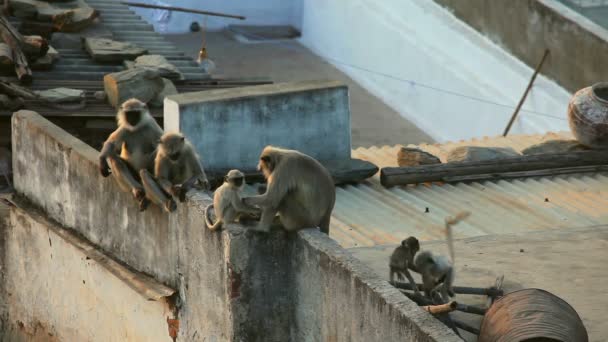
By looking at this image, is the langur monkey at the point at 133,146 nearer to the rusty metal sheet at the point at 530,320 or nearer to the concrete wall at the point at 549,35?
the rusty metal sheet at the point at 530,320

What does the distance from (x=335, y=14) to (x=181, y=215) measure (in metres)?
19.1

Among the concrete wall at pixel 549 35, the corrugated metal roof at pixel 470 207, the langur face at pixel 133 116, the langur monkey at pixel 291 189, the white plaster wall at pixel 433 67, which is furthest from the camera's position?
the white plaster wall at pixel 433 67

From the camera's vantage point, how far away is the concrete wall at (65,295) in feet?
35.0

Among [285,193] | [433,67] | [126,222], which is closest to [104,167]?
[126,222]

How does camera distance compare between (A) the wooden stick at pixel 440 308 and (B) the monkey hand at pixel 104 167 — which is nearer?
(A) the wooden stick at pixel 440 308

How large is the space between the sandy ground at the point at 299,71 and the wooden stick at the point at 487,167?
9.67 meters

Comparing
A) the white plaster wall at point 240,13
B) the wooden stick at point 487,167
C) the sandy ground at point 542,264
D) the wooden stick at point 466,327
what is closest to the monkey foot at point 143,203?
the sandy ground at point 542,264

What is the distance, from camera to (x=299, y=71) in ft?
91.0

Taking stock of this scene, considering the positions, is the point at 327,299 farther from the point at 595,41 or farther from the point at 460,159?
the point at 595,41

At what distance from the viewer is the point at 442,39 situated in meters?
23.7

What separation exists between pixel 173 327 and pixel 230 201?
187 centimetres

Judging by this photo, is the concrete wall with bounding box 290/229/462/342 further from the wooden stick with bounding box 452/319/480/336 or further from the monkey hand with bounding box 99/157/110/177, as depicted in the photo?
the monkey hand with bounding box 99/157/110/177

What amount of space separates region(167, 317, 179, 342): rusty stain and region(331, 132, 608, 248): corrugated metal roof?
1.58m

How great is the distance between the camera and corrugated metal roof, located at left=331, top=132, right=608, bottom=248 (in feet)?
37.7
